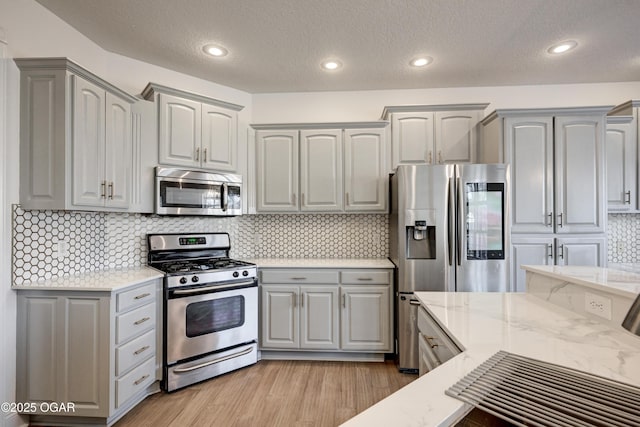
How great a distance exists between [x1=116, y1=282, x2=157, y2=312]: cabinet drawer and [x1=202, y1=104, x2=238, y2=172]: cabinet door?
1191 mm

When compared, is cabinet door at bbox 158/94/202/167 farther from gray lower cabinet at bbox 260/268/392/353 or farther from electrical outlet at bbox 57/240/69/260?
gray lower cabinet at bbox 260/268/392/353

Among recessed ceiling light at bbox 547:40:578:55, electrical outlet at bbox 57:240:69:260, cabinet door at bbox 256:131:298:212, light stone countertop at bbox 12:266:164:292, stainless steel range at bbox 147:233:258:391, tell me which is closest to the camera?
light stone countertop at bbox 12:266:164:292

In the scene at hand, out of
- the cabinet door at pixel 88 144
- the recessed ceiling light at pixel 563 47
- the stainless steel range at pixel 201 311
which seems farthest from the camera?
the recessed ceiling light at pixel 563 47

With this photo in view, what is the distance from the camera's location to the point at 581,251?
9.00ft

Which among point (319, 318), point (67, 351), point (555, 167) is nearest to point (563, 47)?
point (555, 167)

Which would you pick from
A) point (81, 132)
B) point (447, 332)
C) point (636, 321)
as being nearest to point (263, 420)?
point (447, 332)

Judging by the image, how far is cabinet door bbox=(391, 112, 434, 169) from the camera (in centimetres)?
306

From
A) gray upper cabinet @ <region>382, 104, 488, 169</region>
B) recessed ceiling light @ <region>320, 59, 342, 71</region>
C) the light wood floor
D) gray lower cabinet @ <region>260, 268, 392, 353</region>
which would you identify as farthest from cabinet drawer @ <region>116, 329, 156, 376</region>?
gray upper cabinet @ <region>382, 104, 488, 169</region>

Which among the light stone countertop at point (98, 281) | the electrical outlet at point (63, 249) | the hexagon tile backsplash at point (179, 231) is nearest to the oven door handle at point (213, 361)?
the light stone countertop at point (98, 281)

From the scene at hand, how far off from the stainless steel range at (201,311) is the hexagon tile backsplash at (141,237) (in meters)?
0.17

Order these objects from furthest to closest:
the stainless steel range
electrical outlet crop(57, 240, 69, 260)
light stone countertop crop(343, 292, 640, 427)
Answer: the stainless steel range
electrical outlet crop(57, 240, 69, 260)
light stone countertop crop(343, 292, 640, 427)

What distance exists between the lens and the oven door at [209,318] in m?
2.33

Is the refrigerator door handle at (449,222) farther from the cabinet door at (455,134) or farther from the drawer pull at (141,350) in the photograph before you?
the drawer pull at (141,350)

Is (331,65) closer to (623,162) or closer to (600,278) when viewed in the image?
(600,278)
